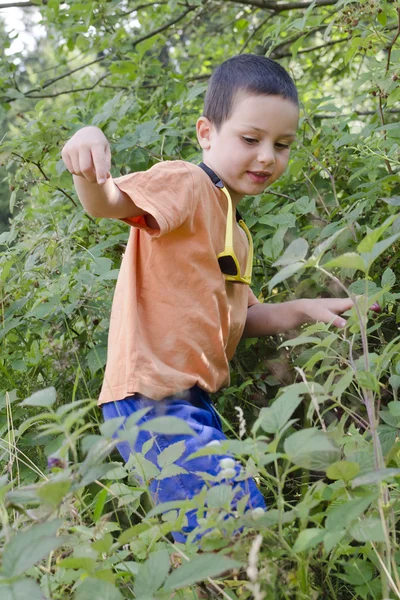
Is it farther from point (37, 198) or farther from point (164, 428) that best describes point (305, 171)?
point (164, 428)

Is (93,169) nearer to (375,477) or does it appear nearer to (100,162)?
(100,162)

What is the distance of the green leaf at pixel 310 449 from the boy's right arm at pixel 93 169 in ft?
2.29

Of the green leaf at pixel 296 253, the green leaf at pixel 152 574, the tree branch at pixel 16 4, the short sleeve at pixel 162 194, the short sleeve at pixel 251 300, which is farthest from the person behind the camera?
the tree branch at pixel 16 4

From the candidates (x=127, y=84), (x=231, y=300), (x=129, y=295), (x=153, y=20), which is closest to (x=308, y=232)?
(x=231, y=300)

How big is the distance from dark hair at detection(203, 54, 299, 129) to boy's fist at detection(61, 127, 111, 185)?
2.16 feet

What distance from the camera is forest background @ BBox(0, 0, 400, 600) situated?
98 cm

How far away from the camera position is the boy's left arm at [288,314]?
2.05 meters

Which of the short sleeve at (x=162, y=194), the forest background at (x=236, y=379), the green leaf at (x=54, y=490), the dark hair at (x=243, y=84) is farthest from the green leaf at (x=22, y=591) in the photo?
the dark hair at (x=243, y=84)

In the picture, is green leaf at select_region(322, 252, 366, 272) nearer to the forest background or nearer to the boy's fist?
the forest background

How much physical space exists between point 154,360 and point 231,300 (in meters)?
0.34

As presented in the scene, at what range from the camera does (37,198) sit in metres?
3.27

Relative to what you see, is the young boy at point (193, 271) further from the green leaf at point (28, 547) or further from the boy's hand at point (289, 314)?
the green leaf at point (28, 547)

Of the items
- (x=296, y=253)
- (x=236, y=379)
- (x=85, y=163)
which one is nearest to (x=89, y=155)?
(x=85, y=163)

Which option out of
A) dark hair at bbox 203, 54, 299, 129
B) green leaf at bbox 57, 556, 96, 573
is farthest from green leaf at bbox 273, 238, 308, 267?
dark hair at bbox 203, 54, 299, 129
